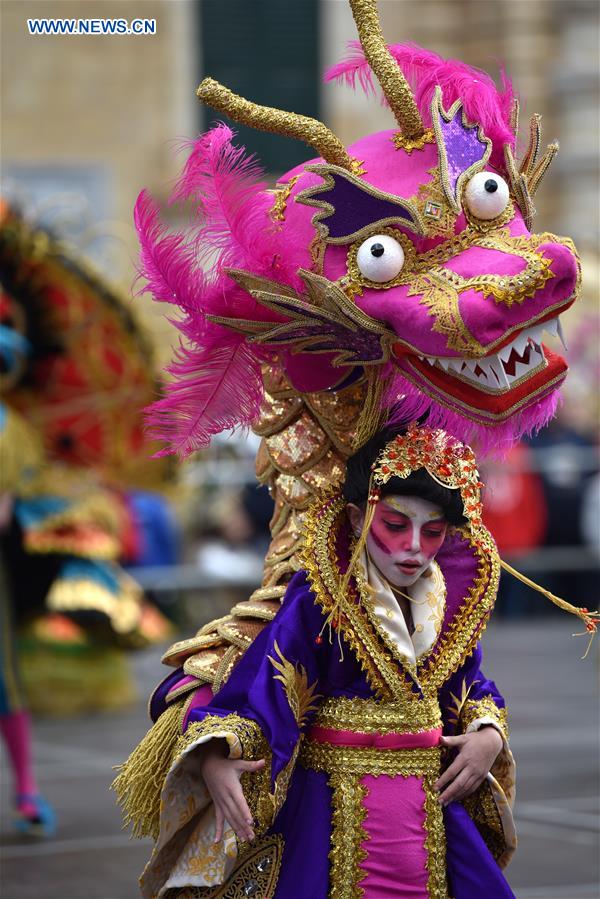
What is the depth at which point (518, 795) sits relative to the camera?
6617 millimetres

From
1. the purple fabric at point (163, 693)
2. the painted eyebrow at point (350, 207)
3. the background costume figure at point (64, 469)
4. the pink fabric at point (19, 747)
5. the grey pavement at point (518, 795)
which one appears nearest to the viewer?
the painted eyebrow at point (350, 207)

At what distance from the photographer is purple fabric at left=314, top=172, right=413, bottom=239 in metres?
3.49

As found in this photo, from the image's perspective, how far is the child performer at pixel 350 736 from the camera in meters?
3.46

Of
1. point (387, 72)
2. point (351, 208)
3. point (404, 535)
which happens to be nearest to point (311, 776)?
point (404, 535)

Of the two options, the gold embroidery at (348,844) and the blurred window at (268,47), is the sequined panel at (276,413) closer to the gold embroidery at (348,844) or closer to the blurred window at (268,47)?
the gold embroidery at (348,844)

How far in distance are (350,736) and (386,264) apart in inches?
36.0

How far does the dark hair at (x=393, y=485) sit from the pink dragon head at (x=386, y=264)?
3.4 inches

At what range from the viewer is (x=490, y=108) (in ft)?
11.9

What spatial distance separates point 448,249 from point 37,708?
5897 millimetres

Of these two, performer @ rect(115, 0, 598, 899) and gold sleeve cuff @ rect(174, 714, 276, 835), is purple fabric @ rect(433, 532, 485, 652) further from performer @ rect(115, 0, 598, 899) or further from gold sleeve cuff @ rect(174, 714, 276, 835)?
gold sleeve cuff @ rect(174, 714, 276, 835)

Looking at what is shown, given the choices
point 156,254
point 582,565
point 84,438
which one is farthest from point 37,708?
point 156,254

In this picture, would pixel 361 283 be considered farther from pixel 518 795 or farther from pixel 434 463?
pixel 518 795

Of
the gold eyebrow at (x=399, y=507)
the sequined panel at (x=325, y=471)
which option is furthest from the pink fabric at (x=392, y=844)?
the sequined panel at (x=325, y=471)

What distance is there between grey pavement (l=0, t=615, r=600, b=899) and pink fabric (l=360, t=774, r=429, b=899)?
155mm
